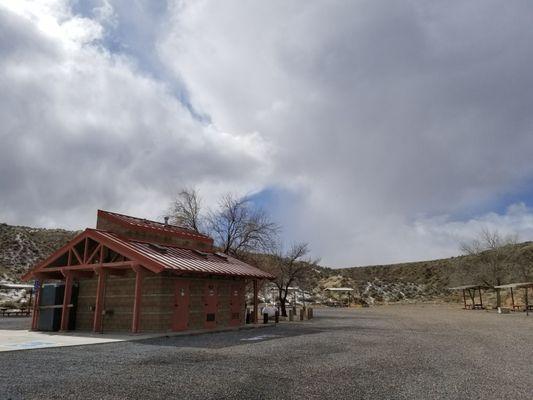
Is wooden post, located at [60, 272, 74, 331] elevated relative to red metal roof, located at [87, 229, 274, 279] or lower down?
lower down

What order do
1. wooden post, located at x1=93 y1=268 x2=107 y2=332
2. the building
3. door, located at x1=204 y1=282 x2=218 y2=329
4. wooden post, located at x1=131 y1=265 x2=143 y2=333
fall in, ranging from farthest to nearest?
door, located at x1=204 y1=282 x2=218 y2=329 → wooden post, located at x1=93 y1=268 x2=107 y2=332 → the building → wooden post, located at x1=131 y1=265 x2=143 y2=333

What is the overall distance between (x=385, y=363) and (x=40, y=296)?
17786 millimetres

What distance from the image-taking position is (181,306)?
62.3 ft

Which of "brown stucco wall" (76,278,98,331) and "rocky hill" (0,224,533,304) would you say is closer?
"brown stucco wall" (76,278,98,331)

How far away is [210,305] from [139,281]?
4240 mm

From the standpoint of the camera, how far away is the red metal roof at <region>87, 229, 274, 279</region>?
17.4 meters

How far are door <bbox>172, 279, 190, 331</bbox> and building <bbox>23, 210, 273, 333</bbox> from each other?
0.04m

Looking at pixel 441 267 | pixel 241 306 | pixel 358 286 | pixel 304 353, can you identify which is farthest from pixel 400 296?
pixel 304 353

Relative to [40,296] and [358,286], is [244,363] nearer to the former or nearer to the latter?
[40,296]

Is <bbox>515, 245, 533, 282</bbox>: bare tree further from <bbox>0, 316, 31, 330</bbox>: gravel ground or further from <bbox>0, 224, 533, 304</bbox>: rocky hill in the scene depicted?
<bbox>0, 316, 31, 330</bbox>: gravel ground

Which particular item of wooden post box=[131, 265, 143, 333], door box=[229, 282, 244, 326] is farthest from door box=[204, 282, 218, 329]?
wooden post box=[131, 265, 143, 333]

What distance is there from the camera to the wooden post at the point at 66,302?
2027 centimetres

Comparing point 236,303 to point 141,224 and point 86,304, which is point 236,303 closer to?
point 141,224

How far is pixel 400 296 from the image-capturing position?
66.1 metres
